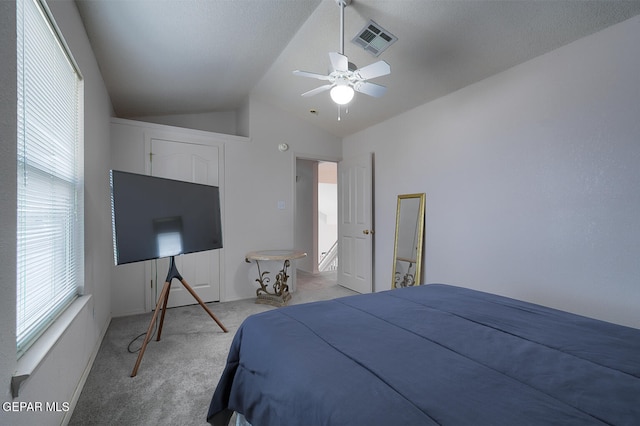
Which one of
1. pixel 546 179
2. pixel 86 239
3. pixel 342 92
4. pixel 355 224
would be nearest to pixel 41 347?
pixel 86 239

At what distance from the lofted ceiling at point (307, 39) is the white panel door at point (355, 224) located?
3.56 ft

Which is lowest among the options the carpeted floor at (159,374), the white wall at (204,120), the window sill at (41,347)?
the carpeted floor at (159,374)

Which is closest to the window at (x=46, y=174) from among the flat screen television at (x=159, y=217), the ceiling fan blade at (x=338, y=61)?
the flat screen television at (x=159, y=217)

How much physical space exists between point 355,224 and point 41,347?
139 inches

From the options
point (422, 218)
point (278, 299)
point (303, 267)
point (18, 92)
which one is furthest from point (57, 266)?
point (303, 267)

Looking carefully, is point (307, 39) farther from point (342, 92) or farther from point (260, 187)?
point (260, 187)

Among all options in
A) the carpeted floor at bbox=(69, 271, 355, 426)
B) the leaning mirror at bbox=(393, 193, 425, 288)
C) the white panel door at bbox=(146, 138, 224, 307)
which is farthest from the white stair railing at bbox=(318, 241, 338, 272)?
the carpeted floor at bbox=(69, 271, 355, 426)

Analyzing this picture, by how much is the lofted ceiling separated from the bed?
78.0 inches

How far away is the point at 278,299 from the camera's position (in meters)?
3.68

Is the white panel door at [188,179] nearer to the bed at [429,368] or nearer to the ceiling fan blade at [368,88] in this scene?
the ceiling fan blade at [368,88]

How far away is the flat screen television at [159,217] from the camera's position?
1925 millimetres

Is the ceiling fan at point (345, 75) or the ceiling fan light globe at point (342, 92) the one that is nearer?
the ceiling fan at point (345, 75)

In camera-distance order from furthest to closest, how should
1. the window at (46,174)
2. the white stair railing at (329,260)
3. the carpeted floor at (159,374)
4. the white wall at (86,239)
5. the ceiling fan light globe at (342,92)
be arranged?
the white stair railing at (329,260)
the ceiling fan light globe at (342,92)
the carpeted floor at (159,374)
the window at (46,174)
the white wall at (86,239)

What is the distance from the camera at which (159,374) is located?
2043mm
